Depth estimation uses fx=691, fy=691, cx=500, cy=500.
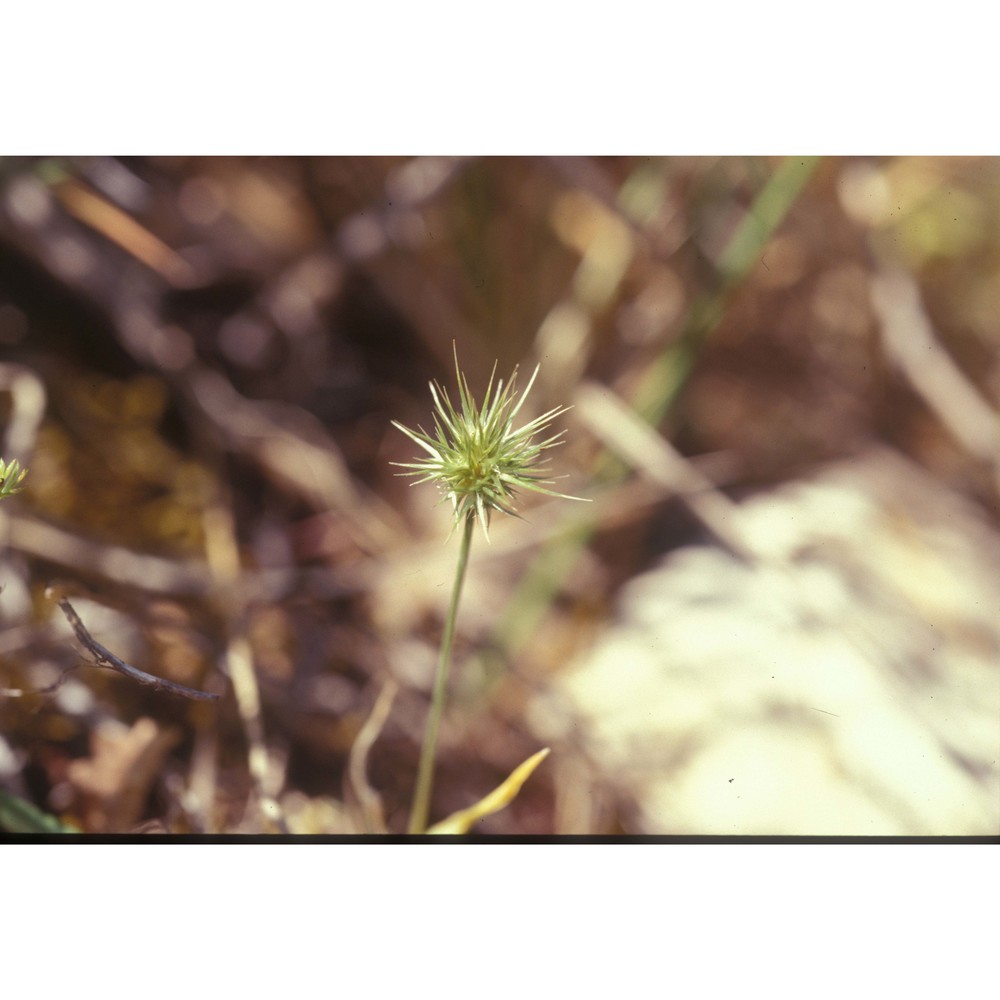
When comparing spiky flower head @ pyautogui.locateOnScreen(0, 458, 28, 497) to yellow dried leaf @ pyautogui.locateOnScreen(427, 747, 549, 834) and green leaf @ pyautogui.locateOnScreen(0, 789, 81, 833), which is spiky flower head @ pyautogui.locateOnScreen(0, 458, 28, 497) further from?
yellow dried leaf @ pyautogui.locateOnScreen(427, 747, 549, 834)

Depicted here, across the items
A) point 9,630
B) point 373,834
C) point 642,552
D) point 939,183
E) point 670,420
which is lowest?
point 373,834

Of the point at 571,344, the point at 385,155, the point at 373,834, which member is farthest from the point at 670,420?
the point at 373,834

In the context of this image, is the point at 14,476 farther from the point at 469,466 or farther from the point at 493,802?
the point at 493,802

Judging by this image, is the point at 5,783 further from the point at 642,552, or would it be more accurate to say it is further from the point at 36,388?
the point at 642,552

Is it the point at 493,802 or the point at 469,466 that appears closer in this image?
the point at 469,466

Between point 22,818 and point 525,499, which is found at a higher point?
point 525,499

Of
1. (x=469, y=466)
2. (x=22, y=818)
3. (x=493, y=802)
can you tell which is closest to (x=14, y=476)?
(x=22, y=818)

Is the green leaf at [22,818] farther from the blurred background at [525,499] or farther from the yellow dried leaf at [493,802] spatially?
the yellow dried leaf at [493,802]
